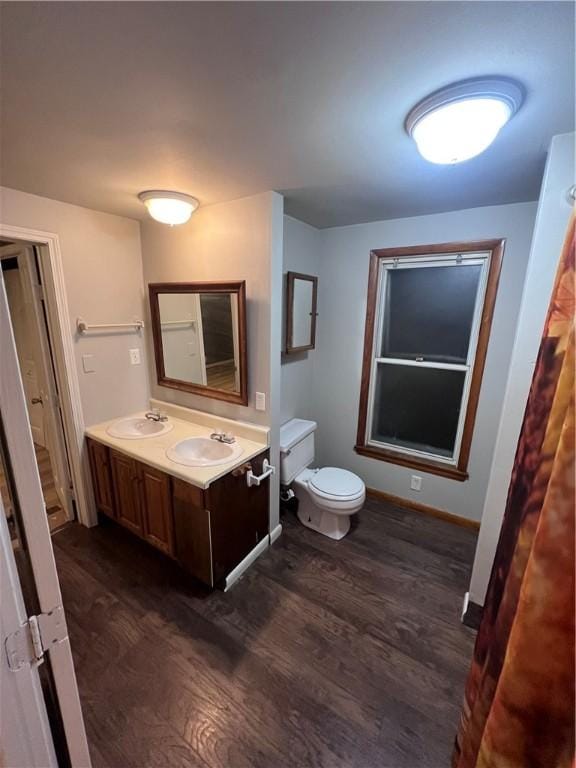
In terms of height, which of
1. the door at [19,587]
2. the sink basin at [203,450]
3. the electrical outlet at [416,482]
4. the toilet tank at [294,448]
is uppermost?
the door at [19,587]

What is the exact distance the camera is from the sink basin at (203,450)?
1916 mm

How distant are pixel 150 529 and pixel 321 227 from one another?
2597mm

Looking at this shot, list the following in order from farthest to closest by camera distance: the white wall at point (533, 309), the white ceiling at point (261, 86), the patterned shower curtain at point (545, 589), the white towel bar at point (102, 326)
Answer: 1. the white towel bar at point (102, 326)
2. the white wall at point (533, 309)
3. the white ceiling at point (261, 86)
4. the patterned shower curtain at point (545, 589)

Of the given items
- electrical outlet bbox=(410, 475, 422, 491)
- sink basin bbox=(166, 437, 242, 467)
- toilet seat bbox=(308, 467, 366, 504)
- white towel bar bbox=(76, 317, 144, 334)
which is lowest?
electrical outlet bbox=(410, 475, 422, 491)

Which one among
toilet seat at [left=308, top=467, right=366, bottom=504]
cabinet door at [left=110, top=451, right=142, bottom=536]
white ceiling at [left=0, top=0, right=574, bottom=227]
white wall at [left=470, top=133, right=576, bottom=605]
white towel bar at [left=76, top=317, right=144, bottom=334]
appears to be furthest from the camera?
toilet seat at [left=308, top=467, right=366, bottom=504]

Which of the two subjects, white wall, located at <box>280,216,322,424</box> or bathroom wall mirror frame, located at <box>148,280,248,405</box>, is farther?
white wall, located at <box>280,216,322,424</box>

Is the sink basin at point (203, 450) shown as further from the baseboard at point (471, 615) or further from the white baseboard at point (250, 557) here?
the baseboard at point (471, 615)

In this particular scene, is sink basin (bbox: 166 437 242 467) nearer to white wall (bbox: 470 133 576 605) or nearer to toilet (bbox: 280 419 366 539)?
toilet (bbox: 280 419 366 539)

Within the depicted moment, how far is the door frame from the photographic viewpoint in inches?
74.9

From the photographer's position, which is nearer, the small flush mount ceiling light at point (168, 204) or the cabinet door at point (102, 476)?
the small flush mount ceiling light at point (168, 204)

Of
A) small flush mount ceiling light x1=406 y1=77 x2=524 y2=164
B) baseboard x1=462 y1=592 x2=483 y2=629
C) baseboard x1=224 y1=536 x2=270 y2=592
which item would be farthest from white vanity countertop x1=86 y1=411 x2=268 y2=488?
small flush mount ceiling light x1=406 y1=77 x2=524 y2=164

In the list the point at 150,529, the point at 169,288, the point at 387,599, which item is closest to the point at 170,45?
the point at 169,288

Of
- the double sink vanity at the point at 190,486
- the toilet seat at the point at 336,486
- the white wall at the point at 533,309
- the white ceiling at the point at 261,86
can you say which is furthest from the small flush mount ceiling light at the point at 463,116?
the toilet seat at the point at 336,486

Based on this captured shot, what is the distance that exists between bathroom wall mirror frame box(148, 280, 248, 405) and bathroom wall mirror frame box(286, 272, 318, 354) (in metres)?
0.49
